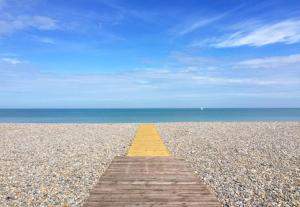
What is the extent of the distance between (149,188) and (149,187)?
0.08 meters

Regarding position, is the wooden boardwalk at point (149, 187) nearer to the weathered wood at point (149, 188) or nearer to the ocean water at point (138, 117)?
the weathered wood at point (149, 188)

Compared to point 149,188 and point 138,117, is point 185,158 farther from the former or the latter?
point 138,117

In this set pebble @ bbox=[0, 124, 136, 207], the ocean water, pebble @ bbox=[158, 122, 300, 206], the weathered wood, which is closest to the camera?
the weathered wood

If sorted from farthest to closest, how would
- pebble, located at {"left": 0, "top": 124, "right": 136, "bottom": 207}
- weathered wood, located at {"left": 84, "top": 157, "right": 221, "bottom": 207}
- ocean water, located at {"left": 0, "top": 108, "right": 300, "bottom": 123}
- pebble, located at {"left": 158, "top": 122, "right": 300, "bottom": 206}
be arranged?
ocean water, located at {"left": 0, "top": 108, "right": 300, "bottom": 123} → pebble, located at {"left": 158, "top": 122, "right": 300, "bottom": 206} → pebble, located at {"left": 0, "top": 124, "right": 136, "bottom": 207} → weathered wood, located at {"left": 84, "top": 157, "right": 221, "bottom": 207}

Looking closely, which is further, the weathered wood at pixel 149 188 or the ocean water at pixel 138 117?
the ocean water at pixel 138 117

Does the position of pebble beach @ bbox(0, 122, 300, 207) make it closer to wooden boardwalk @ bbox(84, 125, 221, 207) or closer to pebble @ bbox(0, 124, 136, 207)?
pebble @ bbox(0, 124, 136, 207)

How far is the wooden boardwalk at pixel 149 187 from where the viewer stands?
6.34 metres

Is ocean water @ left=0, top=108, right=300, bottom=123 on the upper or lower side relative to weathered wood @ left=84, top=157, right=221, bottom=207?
upper

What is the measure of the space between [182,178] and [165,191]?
120 centimetres

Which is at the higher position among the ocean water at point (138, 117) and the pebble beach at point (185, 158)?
the ocean water at point (138, 117)

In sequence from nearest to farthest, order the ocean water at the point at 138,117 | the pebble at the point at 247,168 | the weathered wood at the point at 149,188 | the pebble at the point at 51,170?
the weathered wood at the point at 149,188
the pebble at the point at 51,170
the pebble at the point at 247,168
the ocean water at the point at 138,117

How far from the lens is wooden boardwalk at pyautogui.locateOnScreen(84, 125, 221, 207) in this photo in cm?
634

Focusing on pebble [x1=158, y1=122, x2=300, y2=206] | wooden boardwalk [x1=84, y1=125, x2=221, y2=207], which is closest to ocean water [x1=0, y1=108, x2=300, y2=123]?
pebble [x1=158, y1=122, x2=300, y2=206]

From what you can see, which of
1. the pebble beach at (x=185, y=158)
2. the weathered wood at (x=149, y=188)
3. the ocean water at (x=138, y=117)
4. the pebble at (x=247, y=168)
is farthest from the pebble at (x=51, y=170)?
the ocean water at (x=138, y=117)
